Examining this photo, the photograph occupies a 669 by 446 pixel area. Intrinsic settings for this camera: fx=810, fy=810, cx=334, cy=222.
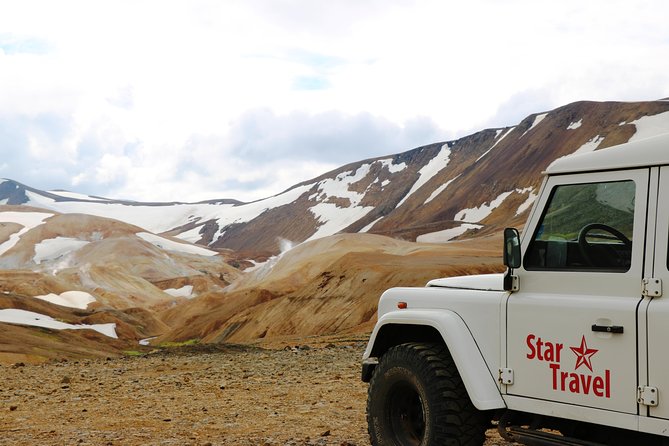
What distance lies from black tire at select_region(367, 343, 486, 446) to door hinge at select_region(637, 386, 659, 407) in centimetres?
168

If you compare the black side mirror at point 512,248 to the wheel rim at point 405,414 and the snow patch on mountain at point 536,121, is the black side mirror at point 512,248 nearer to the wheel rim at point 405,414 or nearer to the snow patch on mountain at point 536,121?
the wheel rim at point 405,414

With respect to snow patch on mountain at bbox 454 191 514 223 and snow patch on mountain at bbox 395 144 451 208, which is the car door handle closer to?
snow patch on mountain at bbox 454 191 514 223

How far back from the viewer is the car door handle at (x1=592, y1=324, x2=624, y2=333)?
5551 millimetres

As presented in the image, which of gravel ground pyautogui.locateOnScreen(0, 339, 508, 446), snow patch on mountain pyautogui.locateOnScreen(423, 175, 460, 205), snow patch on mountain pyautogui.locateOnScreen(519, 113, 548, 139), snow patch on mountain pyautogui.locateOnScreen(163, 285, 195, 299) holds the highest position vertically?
snow patch on mountain pyautogui.locateOnScreen(519, 113, 548, 139)

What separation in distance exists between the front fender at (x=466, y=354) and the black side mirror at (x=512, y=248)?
2.78ft

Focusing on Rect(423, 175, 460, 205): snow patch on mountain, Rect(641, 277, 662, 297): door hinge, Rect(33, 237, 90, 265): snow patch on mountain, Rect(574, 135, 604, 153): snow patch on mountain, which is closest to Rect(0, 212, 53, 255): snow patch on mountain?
Rect(33, 237, 90, 265): snow patch on mountain

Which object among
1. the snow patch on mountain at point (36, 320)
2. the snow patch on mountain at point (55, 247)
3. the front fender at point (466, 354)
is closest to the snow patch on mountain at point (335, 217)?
the snow patch on mountain at point (55, 247)

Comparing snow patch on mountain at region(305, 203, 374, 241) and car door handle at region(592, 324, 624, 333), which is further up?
snow patch on mountain at region(305, 203, 374, 241)

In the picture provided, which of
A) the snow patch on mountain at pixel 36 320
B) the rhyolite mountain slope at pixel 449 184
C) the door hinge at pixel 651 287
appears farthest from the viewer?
the rhyolite mountain slope at pixel 449 184

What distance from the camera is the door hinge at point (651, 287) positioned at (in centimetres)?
540

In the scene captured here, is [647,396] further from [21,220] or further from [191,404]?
[21,220]

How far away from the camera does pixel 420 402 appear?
7.37 m

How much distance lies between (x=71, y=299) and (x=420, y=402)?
88236 mm

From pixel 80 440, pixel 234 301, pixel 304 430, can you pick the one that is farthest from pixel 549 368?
pixel 234 301
